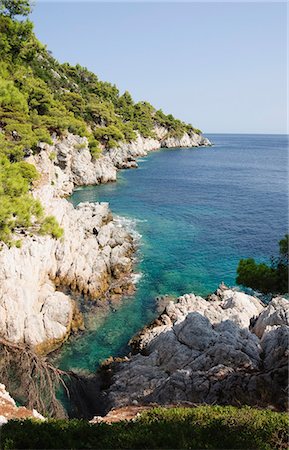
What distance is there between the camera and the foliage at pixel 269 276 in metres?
11.7

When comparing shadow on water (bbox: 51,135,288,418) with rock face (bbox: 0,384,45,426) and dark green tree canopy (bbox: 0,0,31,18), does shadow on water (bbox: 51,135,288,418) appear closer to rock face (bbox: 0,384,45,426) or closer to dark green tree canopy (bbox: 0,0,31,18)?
rock face (bbox: 0,384,45,426)

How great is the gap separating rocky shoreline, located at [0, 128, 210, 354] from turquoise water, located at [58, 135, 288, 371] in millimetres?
1316

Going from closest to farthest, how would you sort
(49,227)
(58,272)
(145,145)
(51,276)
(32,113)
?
(49,227) → (51,276) → (58,272) → (32,113) → (145,145)

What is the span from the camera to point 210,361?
540 inches

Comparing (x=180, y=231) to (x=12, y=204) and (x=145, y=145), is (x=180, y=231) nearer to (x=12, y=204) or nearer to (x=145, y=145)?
(x=12, y=204)

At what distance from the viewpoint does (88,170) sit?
178 feet

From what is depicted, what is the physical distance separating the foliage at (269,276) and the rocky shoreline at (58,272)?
8.89m

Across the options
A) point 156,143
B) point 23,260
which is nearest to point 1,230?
point 23,260

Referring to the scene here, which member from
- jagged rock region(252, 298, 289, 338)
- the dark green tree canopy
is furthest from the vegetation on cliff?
jagged rock region(252, 298, 289, 338)

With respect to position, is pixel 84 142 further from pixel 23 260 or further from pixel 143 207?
pixel 23 260

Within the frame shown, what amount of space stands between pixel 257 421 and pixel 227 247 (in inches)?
975

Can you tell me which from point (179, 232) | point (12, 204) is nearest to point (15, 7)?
point (12, 204)

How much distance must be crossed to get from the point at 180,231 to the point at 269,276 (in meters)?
23.5

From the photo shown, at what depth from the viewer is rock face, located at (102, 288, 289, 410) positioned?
11.0 meters
